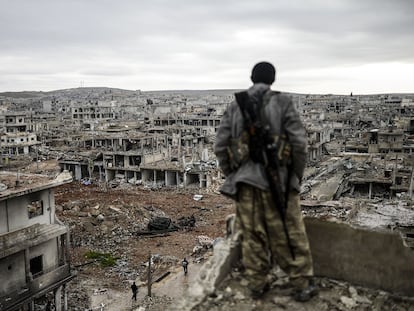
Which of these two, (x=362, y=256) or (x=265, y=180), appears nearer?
(x=265, y=180)

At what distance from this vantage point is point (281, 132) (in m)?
4.14

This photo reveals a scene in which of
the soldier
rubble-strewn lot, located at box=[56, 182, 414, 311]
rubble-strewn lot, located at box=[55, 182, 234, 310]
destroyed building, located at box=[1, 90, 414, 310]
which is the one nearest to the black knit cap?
the soldier

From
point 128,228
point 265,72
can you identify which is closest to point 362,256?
point 265,72

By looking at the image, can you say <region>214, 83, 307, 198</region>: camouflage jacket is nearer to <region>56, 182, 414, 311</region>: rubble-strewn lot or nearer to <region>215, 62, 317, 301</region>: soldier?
<region>215, 62, 317, 301</region>: soldier

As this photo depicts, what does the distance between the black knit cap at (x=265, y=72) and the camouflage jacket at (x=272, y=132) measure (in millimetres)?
62

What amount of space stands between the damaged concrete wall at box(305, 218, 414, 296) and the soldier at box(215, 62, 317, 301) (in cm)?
64

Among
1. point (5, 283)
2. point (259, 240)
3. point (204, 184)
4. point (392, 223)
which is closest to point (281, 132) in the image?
point (259, 240)

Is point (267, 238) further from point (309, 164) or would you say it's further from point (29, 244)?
point (309, 164)

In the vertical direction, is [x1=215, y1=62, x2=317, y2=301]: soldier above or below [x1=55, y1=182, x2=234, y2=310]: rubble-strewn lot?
above

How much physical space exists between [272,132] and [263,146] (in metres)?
0.15

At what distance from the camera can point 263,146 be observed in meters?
4.09

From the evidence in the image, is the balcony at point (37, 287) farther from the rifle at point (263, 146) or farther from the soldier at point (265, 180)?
the rifle at point (263, 146)

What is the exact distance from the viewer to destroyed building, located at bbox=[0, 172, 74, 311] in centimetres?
1459

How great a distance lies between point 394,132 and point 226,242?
42.9m
